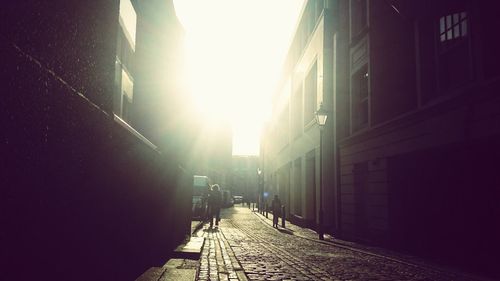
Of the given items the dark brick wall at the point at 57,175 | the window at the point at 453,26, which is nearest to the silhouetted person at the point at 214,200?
the window at the point at 453,26

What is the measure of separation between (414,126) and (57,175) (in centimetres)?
1228

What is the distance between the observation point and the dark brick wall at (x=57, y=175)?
1.72m

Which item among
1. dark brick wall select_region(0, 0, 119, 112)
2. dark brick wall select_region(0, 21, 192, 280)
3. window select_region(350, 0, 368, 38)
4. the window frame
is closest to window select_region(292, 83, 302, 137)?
window select_region(350, 0, 368, 38)

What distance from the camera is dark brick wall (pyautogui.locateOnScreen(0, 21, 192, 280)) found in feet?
5.65

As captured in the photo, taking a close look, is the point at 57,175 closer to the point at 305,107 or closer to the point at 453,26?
the point at 453,26

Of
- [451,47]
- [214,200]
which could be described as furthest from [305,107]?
[451,47]

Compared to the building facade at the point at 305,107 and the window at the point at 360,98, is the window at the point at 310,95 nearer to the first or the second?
the building facade at the point at 305,107

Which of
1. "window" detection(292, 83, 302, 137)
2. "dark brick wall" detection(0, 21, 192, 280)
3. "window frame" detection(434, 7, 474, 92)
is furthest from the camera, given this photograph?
"window" detection(292, 83, 302, 137)

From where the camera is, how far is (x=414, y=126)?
1333cm

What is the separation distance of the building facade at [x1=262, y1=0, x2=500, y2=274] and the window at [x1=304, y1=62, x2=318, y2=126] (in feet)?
8.05

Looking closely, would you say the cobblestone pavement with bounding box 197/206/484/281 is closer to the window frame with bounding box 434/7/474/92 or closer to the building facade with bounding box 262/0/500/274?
the building facade with bounding box 262/0/500/274

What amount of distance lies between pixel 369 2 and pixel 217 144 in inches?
2940

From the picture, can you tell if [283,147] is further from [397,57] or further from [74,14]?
[74,14]

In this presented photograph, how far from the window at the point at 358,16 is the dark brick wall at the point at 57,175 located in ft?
50.8
